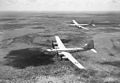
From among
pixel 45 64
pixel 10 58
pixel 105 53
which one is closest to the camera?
pixel 45 64

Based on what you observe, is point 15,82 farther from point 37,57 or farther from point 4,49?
point 4,49

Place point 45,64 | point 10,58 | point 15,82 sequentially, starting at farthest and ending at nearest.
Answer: point 10,58, point 45,64, point 15,82

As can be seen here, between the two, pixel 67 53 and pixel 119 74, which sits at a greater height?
pixel 67 53

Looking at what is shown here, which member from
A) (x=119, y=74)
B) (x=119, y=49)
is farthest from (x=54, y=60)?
(x=119, y=49)

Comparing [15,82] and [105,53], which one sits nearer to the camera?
[15,82]

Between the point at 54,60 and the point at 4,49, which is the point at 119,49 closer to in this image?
the point at 54,60

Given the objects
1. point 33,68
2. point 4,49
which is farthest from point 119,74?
point 4,49
